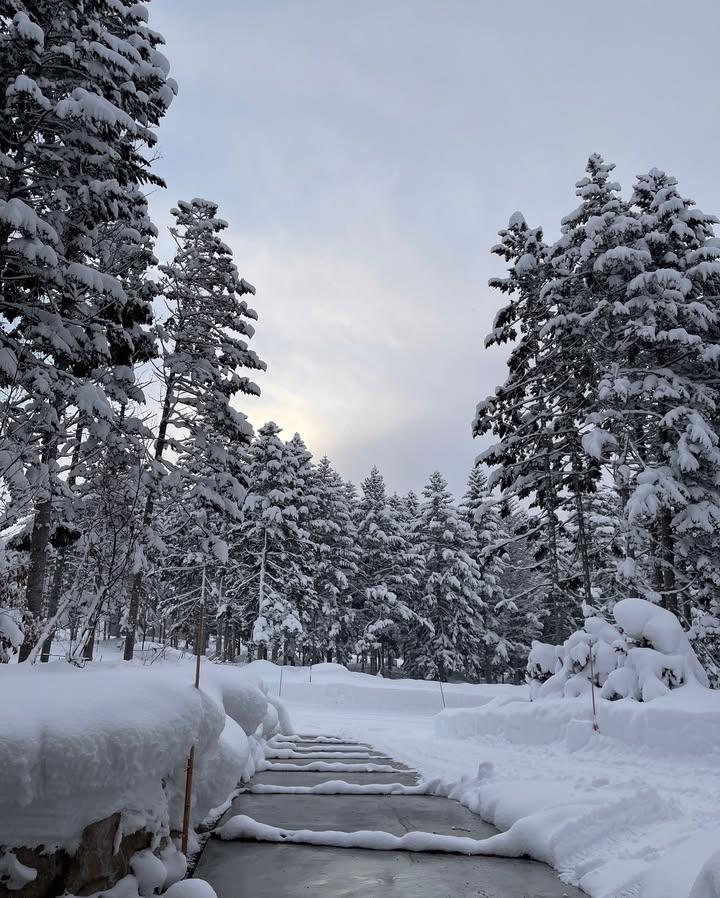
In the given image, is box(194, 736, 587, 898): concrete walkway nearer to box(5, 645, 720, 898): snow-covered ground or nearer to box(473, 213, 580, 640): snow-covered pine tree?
box(5, 645, 720, 898): snow-covered ground

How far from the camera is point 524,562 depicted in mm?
55625

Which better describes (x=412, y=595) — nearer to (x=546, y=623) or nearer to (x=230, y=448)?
(x=546, y=623)

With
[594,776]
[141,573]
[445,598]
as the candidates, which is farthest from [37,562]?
[445,598]

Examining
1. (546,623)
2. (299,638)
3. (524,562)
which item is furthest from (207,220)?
(524,562)

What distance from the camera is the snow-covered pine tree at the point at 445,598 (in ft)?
128

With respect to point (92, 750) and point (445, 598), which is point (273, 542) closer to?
point (445, 598)

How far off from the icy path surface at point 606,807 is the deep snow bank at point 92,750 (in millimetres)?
3054

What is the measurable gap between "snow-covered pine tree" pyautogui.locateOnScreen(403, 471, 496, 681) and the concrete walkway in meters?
32.2

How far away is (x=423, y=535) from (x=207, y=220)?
26.7 metres

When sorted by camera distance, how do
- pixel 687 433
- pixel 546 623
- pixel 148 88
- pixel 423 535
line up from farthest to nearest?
pixel 546 623, pixel 423 535, pixel 687 433, pixel 148 88

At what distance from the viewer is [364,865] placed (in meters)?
5.12

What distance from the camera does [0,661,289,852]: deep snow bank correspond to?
302 cm

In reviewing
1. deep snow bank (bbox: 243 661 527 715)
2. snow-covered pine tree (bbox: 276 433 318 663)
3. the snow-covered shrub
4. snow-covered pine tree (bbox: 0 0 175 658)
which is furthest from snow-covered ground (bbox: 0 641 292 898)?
snow-covered pine tree (bbox: 276 433 318 663)

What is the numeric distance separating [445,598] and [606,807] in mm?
33950
